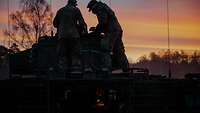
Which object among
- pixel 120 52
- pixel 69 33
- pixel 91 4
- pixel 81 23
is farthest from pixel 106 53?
pixel 91 4

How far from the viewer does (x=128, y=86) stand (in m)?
11.2

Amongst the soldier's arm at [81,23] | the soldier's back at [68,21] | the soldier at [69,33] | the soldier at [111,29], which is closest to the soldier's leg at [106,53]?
the soldier at [111,29]

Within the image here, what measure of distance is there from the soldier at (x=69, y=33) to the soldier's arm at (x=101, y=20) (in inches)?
28.5

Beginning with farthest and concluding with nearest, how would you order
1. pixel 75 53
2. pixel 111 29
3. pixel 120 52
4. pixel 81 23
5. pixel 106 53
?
pixel 120 52 → pixel 111 29 → pixel 106 53 → pixel 81 23 → pixel 75 53

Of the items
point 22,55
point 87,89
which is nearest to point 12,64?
point 22,55

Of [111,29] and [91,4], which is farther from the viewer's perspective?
[91,4]

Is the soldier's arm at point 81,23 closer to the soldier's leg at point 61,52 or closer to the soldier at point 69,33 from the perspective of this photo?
the soldier at point 69,33

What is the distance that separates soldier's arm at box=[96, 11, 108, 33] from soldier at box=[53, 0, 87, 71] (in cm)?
73

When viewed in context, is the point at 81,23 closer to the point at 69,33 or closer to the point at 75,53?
the point at 69,33

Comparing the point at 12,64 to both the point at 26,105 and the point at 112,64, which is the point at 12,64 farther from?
the point at 26,105

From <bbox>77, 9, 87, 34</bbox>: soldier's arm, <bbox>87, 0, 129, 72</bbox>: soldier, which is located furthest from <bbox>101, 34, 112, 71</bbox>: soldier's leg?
<bbox>77, 9, 87, 34</bbox>: soldier's arm

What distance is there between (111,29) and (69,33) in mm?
1197

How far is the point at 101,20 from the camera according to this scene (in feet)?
46.2

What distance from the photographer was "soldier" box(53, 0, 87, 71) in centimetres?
1292
